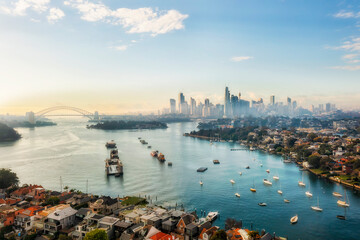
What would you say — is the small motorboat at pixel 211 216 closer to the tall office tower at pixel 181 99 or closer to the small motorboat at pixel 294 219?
the small motorboat at pixel 294 219

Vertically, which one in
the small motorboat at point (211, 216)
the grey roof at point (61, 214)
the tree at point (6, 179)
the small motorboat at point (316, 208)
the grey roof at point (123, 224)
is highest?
the tree at point (6, 179)

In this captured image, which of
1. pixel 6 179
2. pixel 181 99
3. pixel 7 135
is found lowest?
pixel 6 179

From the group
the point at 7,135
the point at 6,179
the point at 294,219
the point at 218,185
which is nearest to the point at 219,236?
the point at 294,219

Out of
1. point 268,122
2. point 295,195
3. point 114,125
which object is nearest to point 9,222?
point 295,195

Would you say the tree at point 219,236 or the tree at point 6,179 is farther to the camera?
the tree at point 6,179

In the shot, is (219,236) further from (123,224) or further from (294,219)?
(294,219)

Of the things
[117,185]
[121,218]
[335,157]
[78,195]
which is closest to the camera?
[121,218]

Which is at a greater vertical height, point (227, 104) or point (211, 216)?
point (227, 104)

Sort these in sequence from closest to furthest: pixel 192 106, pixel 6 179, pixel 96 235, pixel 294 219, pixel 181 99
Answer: pixel 96 235 < pixel 294 219 < pixel 6 179 < pixel 192 106 < pixel 181 99

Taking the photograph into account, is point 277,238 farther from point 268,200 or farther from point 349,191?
point 349,191

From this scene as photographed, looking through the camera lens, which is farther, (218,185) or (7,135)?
(7,135)

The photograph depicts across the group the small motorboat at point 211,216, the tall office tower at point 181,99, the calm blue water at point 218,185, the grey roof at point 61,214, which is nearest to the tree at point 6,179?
the calm blue water at point 218,185
